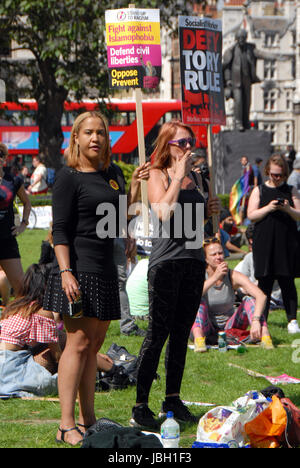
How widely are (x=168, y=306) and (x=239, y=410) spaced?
0.80 metres

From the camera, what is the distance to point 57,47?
83.0 ft

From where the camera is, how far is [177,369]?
5.62 meters

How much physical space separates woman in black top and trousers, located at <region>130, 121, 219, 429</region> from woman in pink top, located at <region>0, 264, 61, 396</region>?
121cm

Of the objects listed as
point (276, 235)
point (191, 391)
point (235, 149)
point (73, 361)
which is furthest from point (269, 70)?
point (73, 361)

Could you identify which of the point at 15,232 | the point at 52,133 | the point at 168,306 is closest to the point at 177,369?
the point at 168,306

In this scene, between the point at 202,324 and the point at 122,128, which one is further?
the point at 122,128

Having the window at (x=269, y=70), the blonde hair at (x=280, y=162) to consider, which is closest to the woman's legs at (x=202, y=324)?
the blonde hair at (x=280, y=162)

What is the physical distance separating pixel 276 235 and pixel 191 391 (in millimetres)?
2772

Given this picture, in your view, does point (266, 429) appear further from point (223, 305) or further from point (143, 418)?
point (223, 305)

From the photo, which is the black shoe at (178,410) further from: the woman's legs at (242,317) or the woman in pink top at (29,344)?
the woman's legs at (242,317)

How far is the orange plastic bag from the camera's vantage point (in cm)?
476

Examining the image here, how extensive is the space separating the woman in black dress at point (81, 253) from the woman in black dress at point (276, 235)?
4100 millimetres

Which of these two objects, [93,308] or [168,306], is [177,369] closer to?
[168,306]

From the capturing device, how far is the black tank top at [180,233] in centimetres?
538
